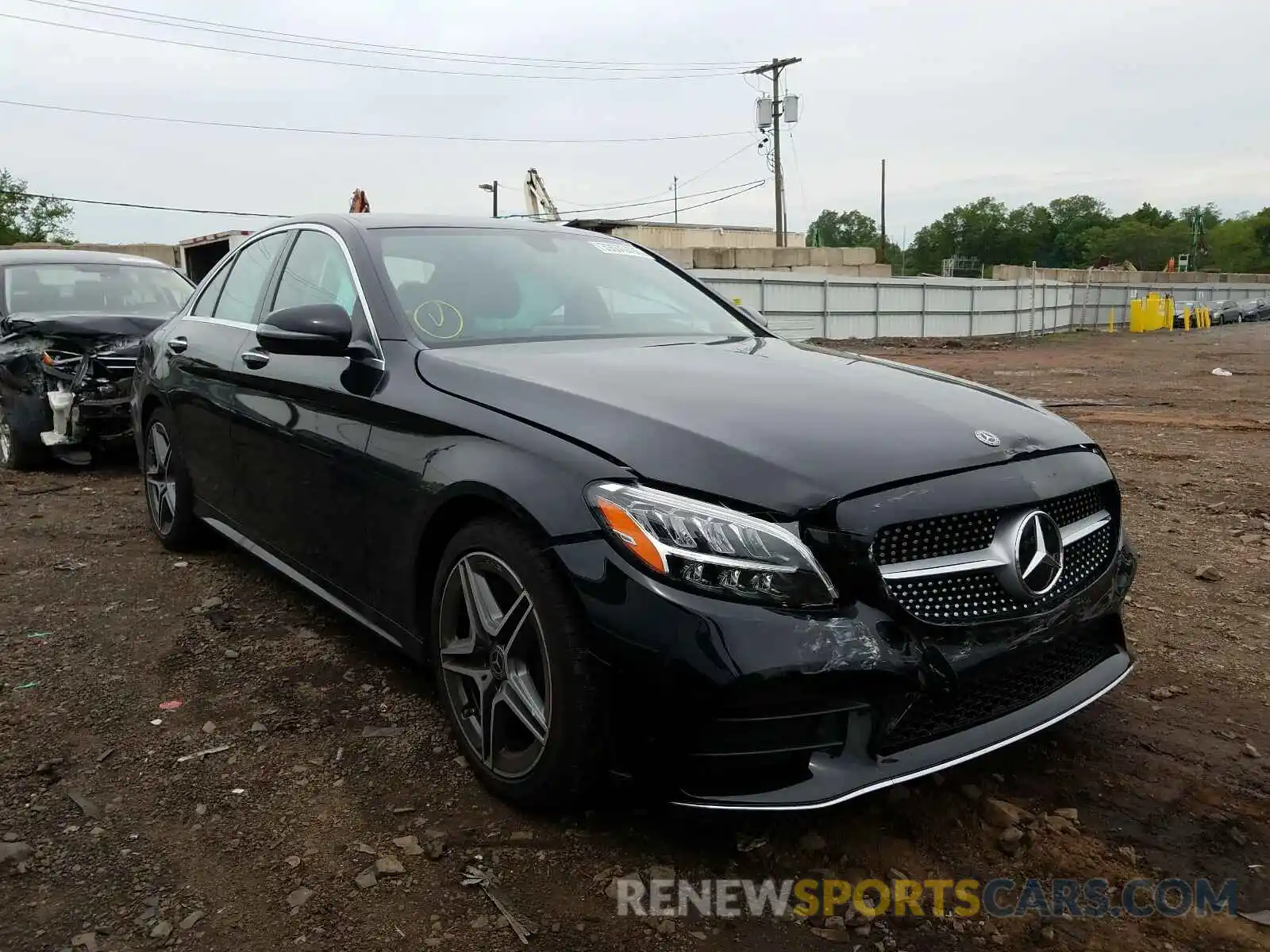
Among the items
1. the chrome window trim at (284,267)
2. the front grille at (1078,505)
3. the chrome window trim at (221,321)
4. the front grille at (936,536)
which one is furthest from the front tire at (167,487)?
the front grille at (1078,505)

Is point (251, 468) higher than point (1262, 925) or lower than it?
higher

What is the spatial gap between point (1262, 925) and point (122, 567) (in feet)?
15.2

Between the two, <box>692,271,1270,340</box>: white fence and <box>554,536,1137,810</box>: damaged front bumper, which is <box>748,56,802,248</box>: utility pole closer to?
<box>692,271,1270,340</box>: white fence

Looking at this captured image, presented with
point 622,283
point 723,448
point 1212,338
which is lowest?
point 1212,338

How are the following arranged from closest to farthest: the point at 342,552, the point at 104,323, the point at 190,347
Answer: the point at 342,552
the point at 190,347
the point at 104,323

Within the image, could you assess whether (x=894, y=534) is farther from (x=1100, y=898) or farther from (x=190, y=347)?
(x=190, y=347)

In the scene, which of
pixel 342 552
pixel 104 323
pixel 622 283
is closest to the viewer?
pixel 342 552

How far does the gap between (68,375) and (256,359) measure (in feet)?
13.0

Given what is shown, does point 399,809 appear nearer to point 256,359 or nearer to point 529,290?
point 529,290

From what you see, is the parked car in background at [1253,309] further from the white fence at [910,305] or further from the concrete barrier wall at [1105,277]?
the white fence at [910,305]

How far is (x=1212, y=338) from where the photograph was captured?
31.3 m

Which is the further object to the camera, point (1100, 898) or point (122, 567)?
point (122, 567)

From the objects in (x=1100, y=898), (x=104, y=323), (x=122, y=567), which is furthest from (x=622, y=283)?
(x=104, y=323)

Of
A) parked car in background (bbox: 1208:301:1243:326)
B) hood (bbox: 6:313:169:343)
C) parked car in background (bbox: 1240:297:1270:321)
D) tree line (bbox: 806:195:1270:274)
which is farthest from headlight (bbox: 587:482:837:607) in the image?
tree line (bbox: 806:195:1270:274)
